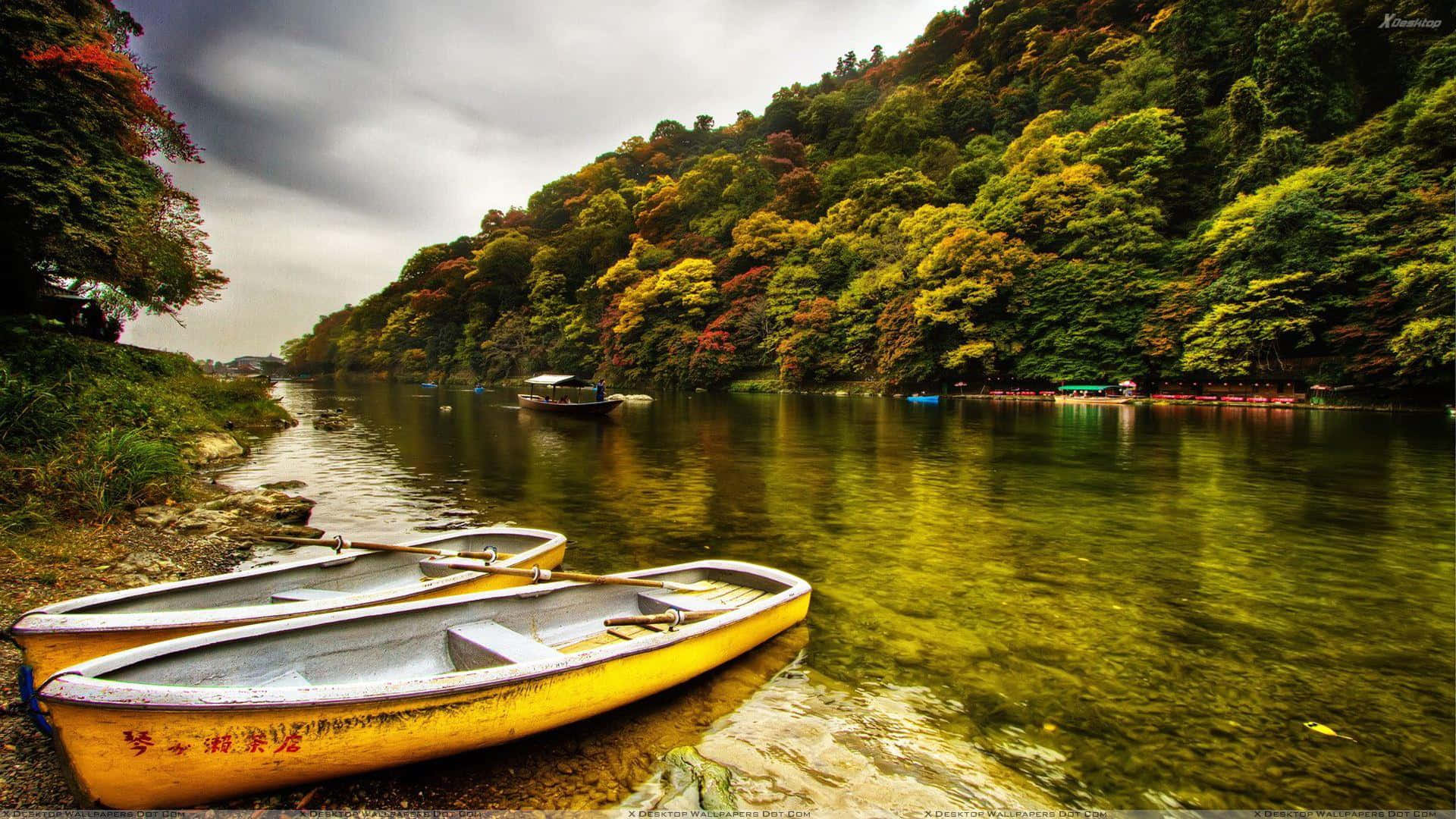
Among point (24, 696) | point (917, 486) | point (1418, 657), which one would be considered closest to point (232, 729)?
point (24, 696)

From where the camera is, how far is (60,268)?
1334 cm

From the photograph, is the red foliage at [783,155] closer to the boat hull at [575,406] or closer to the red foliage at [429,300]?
the red foliage at [429,300]

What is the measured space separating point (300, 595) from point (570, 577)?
2.10 m

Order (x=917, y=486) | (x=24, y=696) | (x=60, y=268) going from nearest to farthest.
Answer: (x=24, y=696)
(x=917, y=486)
(x=60, y=268)

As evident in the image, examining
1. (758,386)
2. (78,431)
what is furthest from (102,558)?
(758,386)

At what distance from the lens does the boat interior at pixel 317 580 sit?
4.18m

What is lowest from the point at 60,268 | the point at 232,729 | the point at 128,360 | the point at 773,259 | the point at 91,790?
the point at 91,790

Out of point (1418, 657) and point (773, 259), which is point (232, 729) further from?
point (773, 259)

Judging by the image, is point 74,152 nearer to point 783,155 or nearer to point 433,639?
point 433,639

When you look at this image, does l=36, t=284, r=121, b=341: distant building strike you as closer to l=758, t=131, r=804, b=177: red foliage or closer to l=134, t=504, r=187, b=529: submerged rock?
l=134, t=504, r=187, b=529: submerged rock

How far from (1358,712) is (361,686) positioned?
622 cm

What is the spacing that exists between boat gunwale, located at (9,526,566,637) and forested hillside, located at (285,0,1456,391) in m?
25.2

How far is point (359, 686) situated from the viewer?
2881mm

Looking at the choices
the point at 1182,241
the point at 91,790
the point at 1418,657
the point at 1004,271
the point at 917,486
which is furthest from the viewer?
the point at 1004,271
